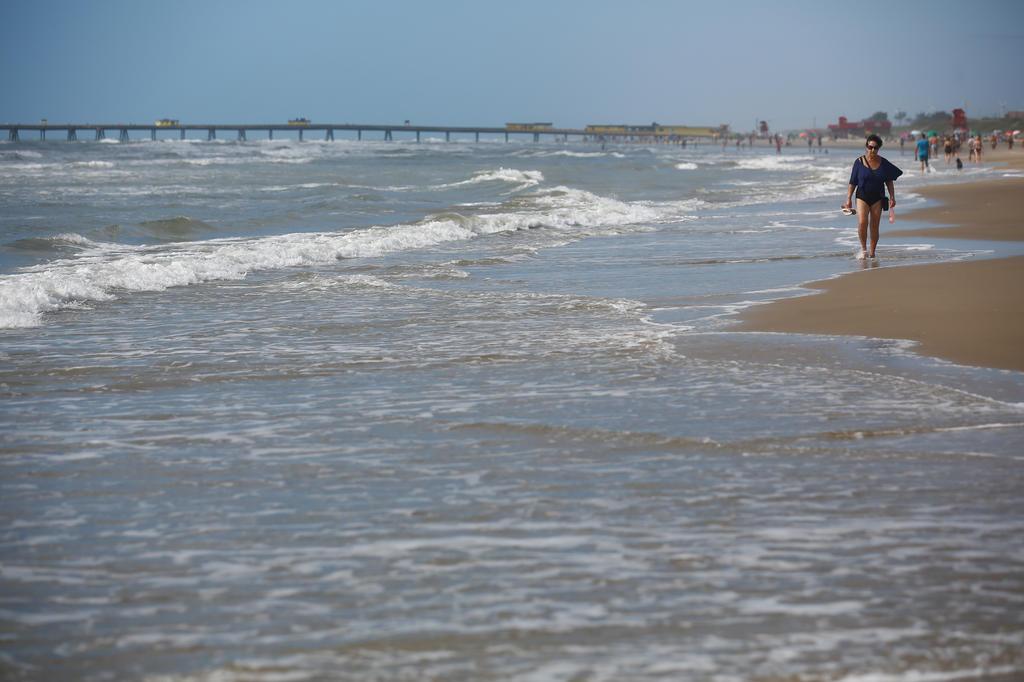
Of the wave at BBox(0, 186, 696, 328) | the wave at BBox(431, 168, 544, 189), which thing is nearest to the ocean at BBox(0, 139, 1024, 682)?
the wave at BBox(0, 186, 696, 328)

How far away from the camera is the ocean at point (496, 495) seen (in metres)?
2.95

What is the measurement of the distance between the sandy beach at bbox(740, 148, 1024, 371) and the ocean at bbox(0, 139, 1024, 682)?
1.07ft

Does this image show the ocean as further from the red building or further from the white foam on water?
the red building

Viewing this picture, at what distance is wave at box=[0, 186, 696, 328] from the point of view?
1041 centimetres

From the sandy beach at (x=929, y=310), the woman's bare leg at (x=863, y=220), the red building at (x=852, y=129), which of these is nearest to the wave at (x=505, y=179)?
the woman's bare leg at (x=863, y=220)

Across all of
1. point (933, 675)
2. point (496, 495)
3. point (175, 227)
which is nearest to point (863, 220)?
point (496, 495)

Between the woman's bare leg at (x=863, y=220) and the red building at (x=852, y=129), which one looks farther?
the red building at (x=852, y=129)

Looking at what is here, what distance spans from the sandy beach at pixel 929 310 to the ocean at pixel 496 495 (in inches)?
12.9

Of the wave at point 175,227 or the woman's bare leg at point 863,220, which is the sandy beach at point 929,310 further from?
the wave at point 175,227

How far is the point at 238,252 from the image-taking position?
14.5 m

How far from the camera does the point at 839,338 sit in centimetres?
757

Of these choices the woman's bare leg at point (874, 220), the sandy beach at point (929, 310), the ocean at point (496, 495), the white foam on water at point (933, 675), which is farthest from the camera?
the woman's bare leg at point (874, 220)

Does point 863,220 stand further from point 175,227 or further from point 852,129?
point 852,129

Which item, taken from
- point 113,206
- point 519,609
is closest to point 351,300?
point 519,609
